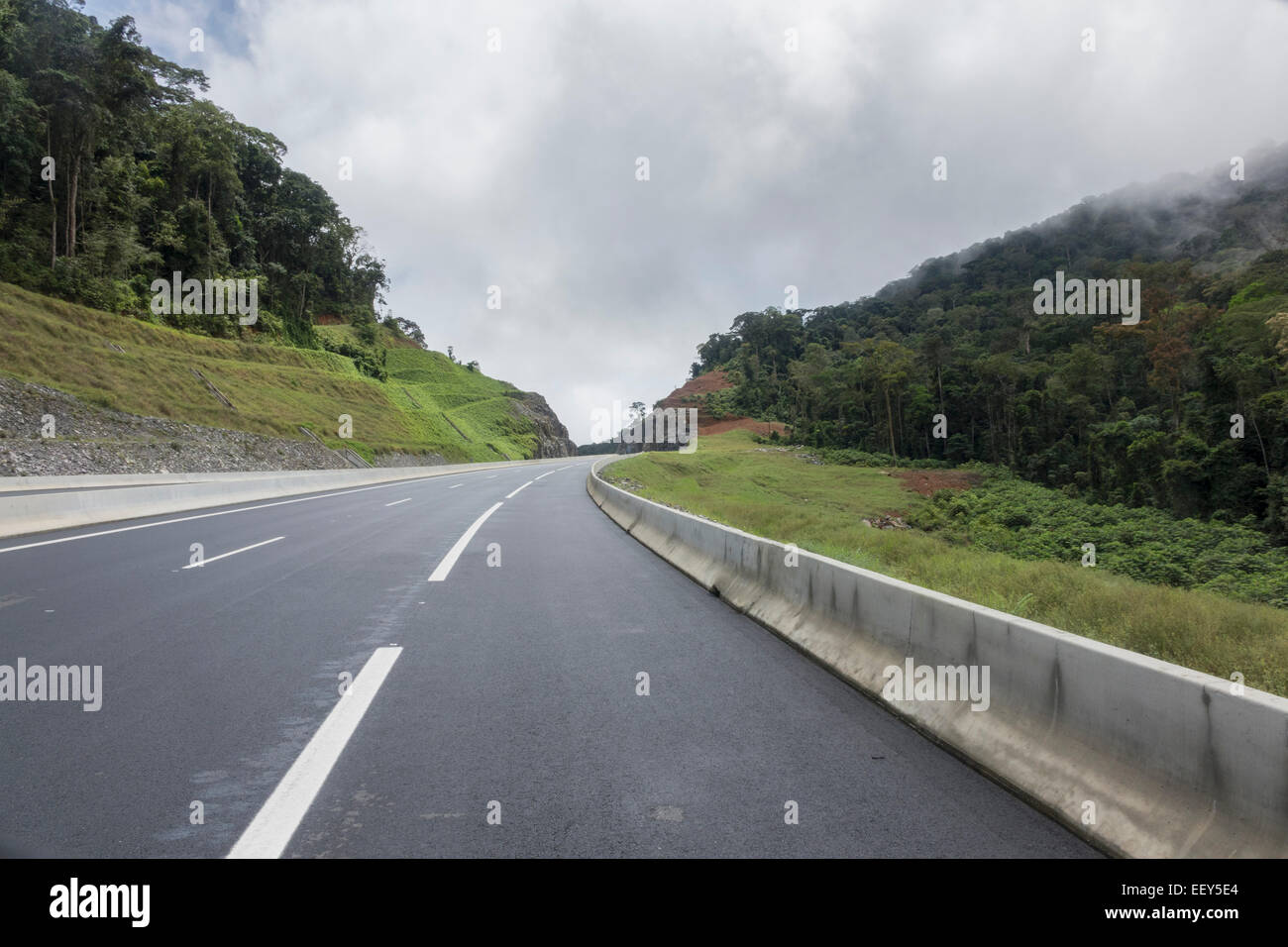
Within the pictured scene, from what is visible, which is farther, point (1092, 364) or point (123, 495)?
point (1092, 364)

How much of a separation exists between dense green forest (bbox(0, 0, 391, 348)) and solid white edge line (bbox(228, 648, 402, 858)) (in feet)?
172

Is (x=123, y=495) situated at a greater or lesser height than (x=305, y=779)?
greater

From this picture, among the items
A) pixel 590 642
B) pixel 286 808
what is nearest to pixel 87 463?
pixel 590 642

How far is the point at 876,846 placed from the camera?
3449 mm

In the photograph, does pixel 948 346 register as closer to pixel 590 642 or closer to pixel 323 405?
pixel 323 405

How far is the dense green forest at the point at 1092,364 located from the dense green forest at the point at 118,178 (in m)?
61.9

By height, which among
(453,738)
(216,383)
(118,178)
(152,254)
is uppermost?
(118,178)

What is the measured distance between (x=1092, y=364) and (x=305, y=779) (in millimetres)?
73639

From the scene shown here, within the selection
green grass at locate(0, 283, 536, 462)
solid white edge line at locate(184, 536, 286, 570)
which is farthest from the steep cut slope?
solid white edge line at locate(184, 536, 286, 570)

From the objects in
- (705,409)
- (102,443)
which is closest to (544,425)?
(705,409)

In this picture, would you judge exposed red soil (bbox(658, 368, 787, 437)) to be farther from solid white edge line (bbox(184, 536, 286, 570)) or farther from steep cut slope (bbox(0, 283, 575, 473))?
solid white edge line (bbox(184, 536, 286, 570))

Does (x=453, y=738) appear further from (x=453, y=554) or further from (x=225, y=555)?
(x=225, y=555)

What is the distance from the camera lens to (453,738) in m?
4.82
